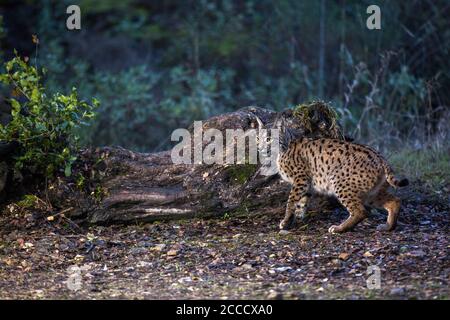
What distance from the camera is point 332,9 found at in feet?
51.3

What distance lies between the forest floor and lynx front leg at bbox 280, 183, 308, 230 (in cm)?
12

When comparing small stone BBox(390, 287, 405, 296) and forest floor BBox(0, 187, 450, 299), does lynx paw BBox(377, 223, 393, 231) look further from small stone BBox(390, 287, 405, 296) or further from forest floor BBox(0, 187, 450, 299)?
small stone BBox(390, 287, 405, 296)

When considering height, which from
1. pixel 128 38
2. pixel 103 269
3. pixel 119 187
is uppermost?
pixel 128 38

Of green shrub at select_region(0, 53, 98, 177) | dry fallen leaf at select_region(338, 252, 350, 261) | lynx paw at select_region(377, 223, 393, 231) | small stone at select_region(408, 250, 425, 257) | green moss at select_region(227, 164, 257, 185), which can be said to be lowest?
dry fallen leaf at select_region(338, 252, 350, 261)

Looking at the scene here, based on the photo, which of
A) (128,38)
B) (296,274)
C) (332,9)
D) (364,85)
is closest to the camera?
(296,274)

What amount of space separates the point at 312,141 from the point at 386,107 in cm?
507

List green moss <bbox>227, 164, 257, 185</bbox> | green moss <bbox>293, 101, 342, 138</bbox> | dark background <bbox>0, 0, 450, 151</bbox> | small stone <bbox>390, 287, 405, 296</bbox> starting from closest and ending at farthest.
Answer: small stone <bbox>390, 287, 405, 296</bbox> → green moss <bbox>227, 164, 257, 185</bbox> → green moss <bbox>293, 101, 342, 138</bbox> → dark background <bbox>0, 0, 450, 151</bbox>

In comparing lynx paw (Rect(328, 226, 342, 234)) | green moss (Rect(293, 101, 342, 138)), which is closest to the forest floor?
lynx paw (Rect(328, 226, 342, 234))

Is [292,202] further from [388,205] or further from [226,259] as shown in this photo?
[226,259]

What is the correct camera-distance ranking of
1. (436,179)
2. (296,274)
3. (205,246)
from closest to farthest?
(296,274) → (205,246) → (436,179)

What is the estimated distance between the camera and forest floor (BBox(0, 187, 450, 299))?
6125 millimetres

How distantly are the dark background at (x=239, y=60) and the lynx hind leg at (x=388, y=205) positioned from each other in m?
3.12
